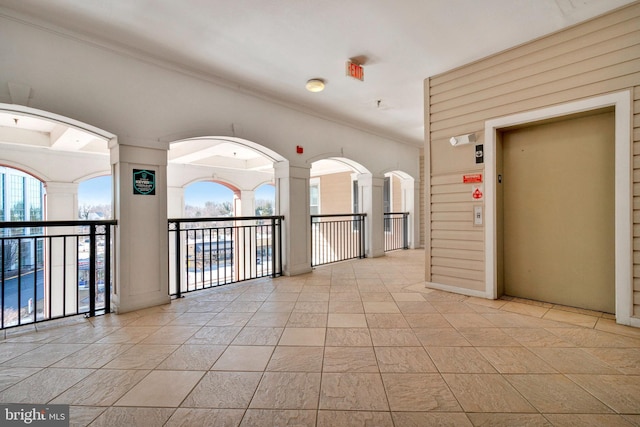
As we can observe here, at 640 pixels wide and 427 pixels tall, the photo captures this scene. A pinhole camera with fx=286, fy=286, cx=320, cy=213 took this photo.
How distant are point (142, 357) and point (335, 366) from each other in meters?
1.48

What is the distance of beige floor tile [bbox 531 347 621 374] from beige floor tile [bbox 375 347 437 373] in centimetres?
86

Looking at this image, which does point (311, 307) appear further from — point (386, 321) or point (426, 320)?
point (426, 320)

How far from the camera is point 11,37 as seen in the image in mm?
2549

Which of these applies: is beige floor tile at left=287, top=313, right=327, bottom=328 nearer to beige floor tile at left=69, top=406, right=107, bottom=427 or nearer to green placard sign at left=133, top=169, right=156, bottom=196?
beige floor tile at left=69, top=406, right=107, bottom=427

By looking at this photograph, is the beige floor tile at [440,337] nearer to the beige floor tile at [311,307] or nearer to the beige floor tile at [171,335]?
A: the beige floor tile at [311,307]

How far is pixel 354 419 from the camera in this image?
59.9 inches

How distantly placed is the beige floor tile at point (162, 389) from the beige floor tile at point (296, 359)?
52 centimetres

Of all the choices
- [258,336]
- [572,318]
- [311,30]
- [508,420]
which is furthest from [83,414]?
[572,318]

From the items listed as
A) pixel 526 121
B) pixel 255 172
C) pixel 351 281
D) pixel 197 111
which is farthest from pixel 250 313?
pixel 255 172

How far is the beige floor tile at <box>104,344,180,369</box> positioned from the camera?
6.81ft

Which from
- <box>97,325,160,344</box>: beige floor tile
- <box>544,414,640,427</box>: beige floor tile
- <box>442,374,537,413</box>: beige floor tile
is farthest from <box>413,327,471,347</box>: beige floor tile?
<box>97,325,160,344</box>: beige floor tile

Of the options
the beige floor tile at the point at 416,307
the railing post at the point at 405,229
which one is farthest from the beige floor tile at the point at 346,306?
the railing post at the point at 405,229

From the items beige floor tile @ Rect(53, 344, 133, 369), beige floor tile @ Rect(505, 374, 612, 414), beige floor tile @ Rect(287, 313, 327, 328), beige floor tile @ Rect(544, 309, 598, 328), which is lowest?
beige floor tile @ Rect(53, 344, 133, 369)

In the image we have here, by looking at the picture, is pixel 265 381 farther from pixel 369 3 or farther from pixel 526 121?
pixel 526 121
